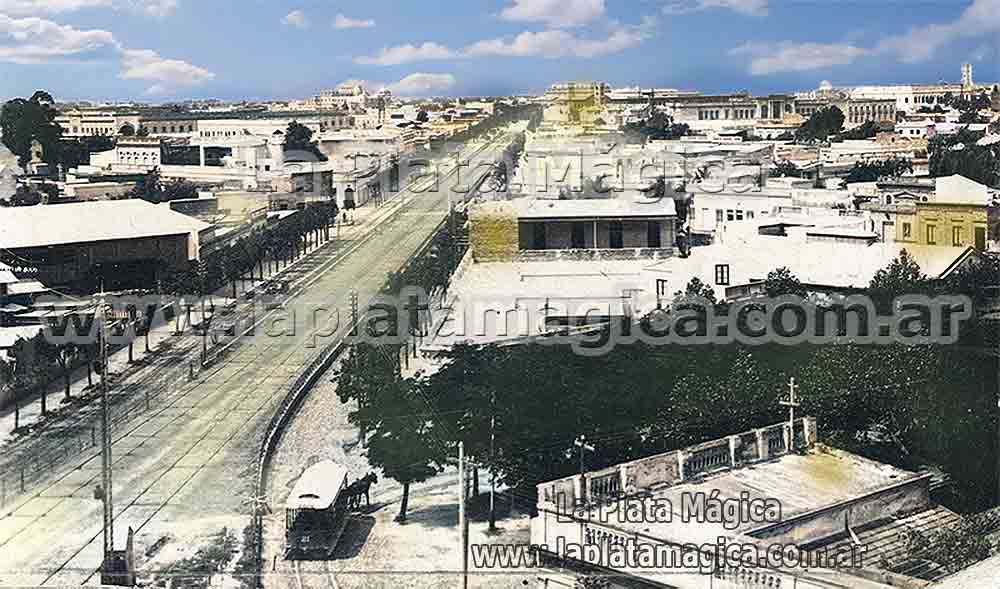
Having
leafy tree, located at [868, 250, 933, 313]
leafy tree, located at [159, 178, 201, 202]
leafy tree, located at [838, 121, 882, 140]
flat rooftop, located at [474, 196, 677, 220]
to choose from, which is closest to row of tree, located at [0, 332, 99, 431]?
flat rooftop, located at [474, 196, 677, 220]

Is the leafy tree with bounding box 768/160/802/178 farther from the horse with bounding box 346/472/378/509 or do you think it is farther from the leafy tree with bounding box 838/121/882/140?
the horse with bounding box 346/472/378/509

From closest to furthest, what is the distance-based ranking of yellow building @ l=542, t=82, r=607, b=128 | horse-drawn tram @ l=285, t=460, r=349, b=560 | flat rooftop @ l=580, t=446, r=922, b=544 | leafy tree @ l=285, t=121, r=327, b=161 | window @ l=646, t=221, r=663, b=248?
flat rooftop @ l=580, t=446, r=922, b=544, horse-drawn tram @ l=285, t=460, r=349, b=560, window @ l=646, t=221, r=663, b=248, yellow building @ l=542, t=82, r=607, b=128, leafy tree @ l=285, t=121, r=327, b=161

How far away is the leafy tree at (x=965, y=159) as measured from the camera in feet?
35.3

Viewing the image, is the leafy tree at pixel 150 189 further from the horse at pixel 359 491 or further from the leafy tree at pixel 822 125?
the leafy tree at pixel 822 125

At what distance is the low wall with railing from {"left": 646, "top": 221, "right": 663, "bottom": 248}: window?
3397 mm

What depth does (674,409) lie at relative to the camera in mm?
4754

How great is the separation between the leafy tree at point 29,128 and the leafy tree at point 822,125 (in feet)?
30.7

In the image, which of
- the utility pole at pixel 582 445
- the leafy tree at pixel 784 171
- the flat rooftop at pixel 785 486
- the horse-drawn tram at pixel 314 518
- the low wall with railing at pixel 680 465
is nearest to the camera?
the flat rooftop at pixel 785 486

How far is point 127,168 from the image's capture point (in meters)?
12.6

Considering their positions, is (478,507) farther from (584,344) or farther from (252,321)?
(252,321)

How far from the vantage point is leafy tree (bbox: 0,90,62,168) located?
451 inches

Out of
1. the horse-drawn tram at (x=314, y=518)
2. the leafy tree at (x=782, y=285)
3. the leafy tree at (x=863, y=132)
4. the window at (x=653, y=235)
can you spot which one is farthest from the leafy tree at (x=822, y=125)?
the horse-drawn tram at (x=314, y=518)

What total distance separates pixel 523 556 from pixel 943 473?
137 centimetres

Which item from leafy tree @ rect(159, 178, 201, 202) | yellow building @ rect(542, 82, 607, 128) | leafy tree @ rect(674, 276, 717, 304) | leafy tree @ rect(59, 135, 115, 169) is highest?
yellow building @ rect(542, 82, 607, 128)
